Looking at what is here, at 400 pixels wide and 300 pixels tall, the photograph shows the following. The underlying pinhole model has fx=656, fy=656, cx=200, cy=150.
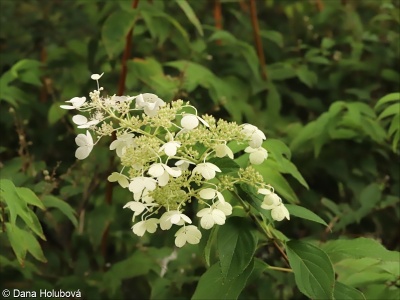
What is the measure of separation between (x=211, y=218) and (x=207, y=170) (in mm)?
75

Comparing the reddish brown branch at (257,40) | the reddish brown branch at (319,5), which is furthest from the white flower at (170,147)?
the reddish brown branch at (319,5)

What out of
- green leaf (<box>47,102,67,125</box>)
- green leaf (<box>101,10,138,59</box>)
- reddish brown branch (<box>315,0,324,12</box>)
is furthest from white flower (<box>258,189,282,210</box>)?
reddish brown branch (<box>315,0,324,12</box>)

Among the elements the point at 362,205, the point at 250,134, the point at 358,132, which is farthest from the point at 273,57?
the point at 250,134

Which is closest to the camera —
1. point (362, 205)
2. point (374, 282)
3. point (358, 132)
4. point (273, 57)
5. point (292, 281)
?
point (374, 282)

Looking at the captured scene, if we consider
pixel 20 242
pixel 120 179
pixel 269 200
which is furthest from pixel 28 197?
pixel 269 200

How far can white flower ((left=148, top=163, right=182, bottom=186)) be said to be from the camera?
99cm

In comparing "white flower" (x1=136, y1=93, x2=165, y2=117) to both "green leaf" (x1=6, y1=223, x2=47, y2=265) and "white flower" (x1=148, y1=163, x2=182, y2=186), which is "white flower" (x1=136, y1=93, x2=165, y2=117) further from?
"green leaf" (x1=6, y1=223, x2=47, y2=265)

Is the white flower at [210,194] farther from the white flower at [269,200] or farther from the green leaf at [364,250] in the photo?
the green leaf at [364,250]

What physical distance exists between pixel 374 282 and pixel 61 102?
1.10m

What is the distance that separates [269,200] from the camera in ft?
3.52

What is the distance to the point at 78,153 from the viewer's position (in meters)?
1.07

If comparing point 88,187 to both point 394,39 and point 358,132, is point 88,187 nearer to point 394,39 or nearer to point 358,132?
point 358,132

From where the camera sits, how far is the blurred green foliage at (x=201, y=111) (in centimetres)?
162

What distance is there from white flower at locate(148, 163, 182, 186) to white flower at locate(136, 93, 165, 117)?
0.32 feet
